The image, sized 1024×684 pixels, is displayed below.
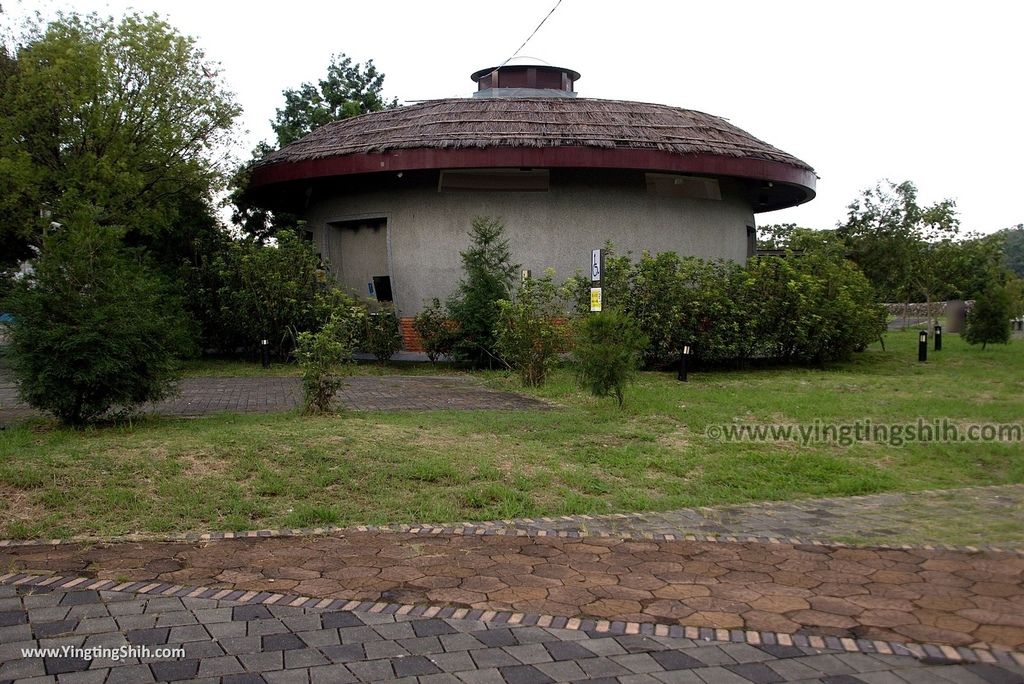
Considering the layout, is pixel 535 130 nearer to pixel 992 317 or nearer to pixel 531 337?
pixel 531 337

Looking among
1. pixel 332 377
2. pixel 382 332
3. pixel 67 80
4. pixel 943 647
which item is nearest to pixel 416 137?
pixel 382 332

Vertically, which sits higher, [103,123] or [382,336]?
[103,123]

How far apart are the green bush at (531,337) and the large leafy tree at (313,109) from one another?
42.9 feet

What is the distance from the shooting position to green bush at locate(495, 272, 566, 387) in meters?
12.4

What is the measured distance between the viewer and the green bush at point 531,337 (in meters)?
12.4

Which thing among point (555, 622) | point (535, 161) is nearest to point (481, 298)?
point (535, 161)

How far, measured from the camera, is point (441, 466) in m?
7.08

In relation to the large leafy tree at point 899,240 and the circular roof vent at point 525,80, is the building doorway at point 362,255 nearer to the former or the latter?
the circular roof vent at point 525,80

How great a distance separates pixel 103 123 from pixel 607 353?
10382mm

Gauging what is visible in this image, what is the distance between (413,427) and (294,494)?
2.33 meters

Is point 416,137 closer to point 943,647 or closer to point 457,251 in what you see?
point 457,251

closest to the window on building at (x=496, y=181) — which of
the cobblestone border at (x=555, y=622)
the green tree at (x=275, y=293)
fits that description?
the green tree at (x=275, y=293)

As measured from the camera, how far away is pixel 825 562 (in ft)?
16.6

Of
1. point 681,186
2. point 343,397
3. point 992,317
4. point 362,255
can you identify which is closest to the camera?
point 343,397
